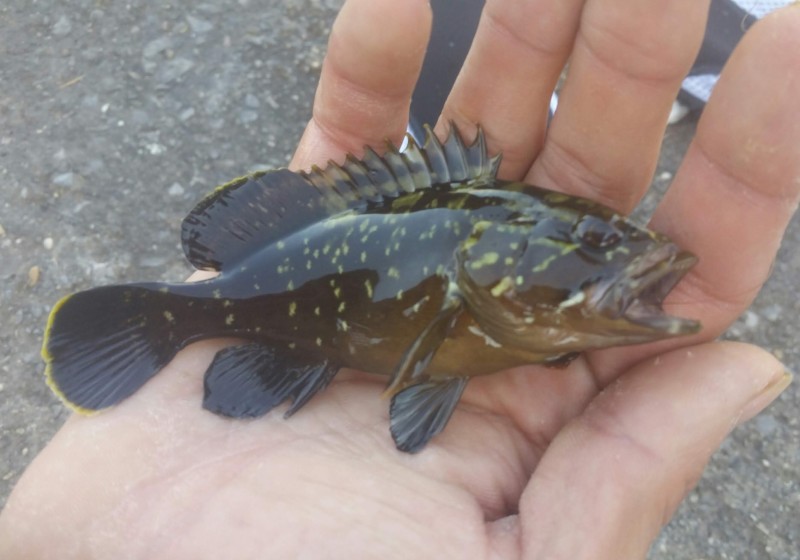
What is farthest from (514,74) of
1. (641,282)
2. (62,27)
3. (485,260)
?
(62,27)

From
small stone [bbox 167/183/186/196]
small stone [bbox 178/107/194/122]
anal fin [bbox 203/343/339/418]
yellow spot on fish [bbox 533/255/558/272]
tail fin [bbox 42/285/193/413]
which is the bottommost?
small stone [bbox 167/183/186/196]

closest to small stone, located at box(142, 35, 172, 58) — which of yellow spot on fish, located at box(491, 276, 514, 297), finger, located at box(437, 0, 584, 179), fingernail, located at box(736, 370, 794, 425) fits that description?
finger, located at box(437, 0, 584, 179)

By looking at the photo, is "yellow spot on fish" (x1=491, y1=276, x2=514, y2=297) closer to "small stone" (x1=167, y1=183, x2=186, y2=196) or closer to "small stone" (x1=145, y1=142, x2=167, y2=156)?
"small stone" (x1=167, y1=183, x2=186, y2=196)

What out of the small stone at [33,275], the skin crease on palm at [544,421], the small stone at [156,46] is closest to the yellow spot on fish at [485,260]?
the skin crease on palm at [544,421]

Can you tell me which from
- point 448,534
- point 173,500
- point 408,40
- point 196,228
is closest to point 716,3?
point 408,40

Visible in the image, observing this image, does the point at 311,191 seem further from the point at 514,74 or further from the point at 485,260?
the point at 514,74

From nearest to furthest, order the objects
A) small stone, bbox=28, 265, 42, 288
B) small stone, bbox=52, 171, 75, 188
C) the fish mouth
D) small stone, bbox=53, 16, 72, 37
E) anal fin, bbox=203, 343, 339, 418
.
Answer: the fish mouth, anal fin, bbox=203, 343, 339, 418, small stone, bbox=28, 265, 42, 288, small stone, bbox=52, 171, 75, 188, small stone, bbox=53, 16, 72, 37
